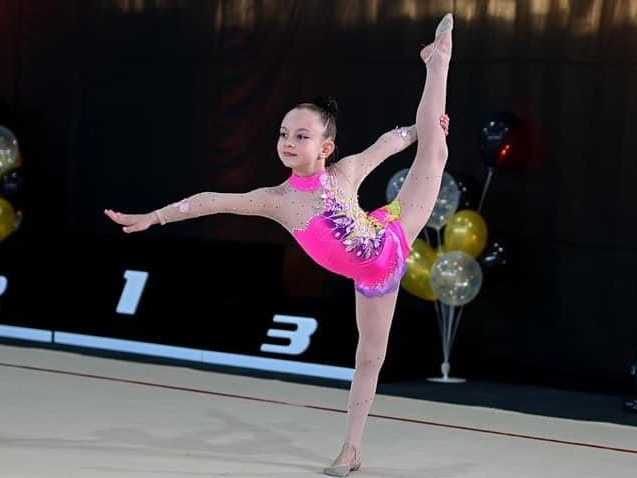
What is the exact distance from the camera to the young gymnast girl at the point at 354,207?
4.58 meters

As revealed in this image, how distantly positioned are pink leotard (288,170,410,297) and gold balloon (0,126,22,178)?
4.79m

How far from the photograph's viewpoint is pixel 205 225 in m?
9.10

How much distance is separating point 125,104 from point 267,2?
4.73 feet

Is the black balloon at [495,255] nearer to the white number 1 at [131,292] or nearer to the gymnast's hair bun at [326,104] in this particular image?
the white number 1 at [131,292]

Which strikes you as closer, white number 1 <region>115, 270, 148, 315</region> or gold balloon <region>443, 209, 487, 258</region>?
gold balloon <region>443, 209, 487, 258</region>

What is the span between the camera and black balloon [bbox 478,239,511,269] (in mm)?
7320

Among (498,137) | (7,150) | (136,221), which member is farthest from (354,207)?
(7,150)

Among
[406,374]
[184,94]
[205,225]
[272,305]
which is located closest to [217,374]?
[272,305]

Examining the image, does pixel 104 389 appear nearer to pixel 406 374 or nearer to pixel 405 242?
pixel 406 374

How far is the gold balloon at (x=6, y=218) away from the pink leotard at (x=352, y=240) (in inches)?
189

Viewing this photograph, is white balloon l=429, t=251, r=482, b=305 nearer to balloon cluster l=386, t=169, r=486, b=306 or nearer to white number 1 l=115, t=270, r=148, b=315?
balloon cluster l=386, t=169, r=486, b=306

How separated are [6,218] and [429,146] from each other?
5001mm

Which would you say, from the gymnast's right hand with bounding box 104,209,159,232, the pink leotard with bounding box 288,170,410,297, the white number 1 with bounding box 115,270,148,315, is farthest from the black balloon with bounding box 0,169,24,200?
the gymnast's right hand with bounding box 104,209,159,232

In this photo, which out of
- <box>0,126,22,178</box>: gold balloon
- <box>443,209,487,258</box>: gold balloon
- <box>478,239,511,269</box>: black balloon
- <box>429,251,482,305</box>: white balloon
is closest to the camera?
<box>429,251,482,305</box>: white balloon
